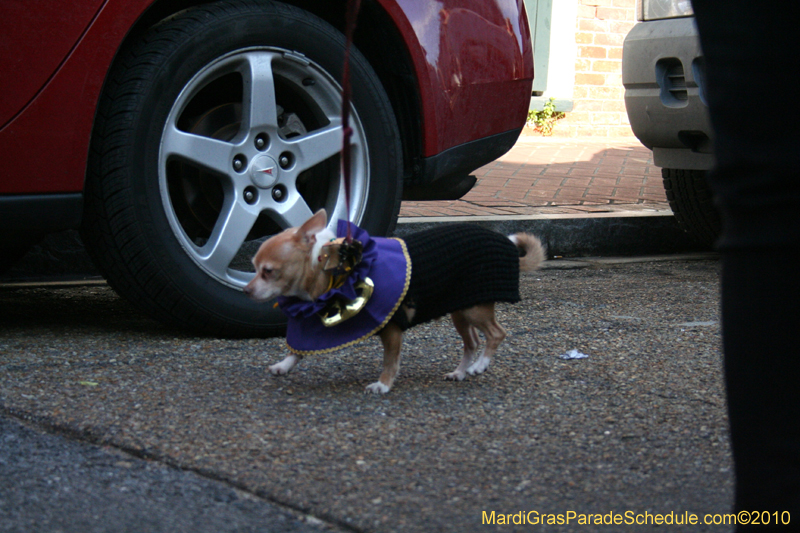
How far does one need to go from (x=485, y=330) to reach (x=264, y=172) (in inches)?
32.6

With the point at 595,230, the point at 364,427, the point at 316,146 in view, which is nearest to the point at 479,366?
the point at 364,427

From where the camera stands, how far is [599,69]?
35.0 feet

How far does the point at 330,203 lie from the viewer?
2963 mm

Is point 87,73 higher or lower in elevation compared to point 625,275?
higher

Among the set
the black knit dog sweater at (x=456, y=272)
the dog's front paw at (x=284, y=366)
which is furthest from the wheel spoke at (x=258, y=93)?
the dog's front paw at (x=284, y=366)

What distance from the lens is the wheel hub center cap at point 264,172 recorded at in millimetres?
2662


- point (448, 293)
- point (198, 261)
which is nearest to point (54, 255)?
point (198, 261)

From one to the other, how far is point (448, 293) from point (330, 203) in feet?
2.52

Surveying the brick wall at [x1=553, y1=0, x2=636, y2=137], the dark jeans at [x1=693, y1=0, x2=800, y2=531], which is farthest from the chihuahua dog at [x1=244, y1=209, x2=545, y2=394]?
the brick wall at [x1=553, y1=0, x2=636, y2=137]

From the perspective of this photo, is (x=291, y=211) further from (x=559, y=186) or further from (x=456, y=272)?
(x=559, y=186)

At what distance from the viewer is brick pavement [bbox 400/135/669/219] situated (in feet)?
16.6

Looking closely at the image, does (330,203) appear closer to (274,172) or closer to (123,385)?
(274,172)

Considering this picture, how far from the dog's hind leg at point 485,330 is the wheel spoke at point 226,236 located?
74 cm

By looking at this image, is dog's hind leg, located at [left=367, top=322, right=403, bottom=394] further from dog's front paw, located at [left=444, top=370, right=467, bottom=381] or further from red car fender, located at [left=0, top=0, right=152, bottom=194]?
red car fender, located at [left=0, top=0, right=152, bottom=194]
